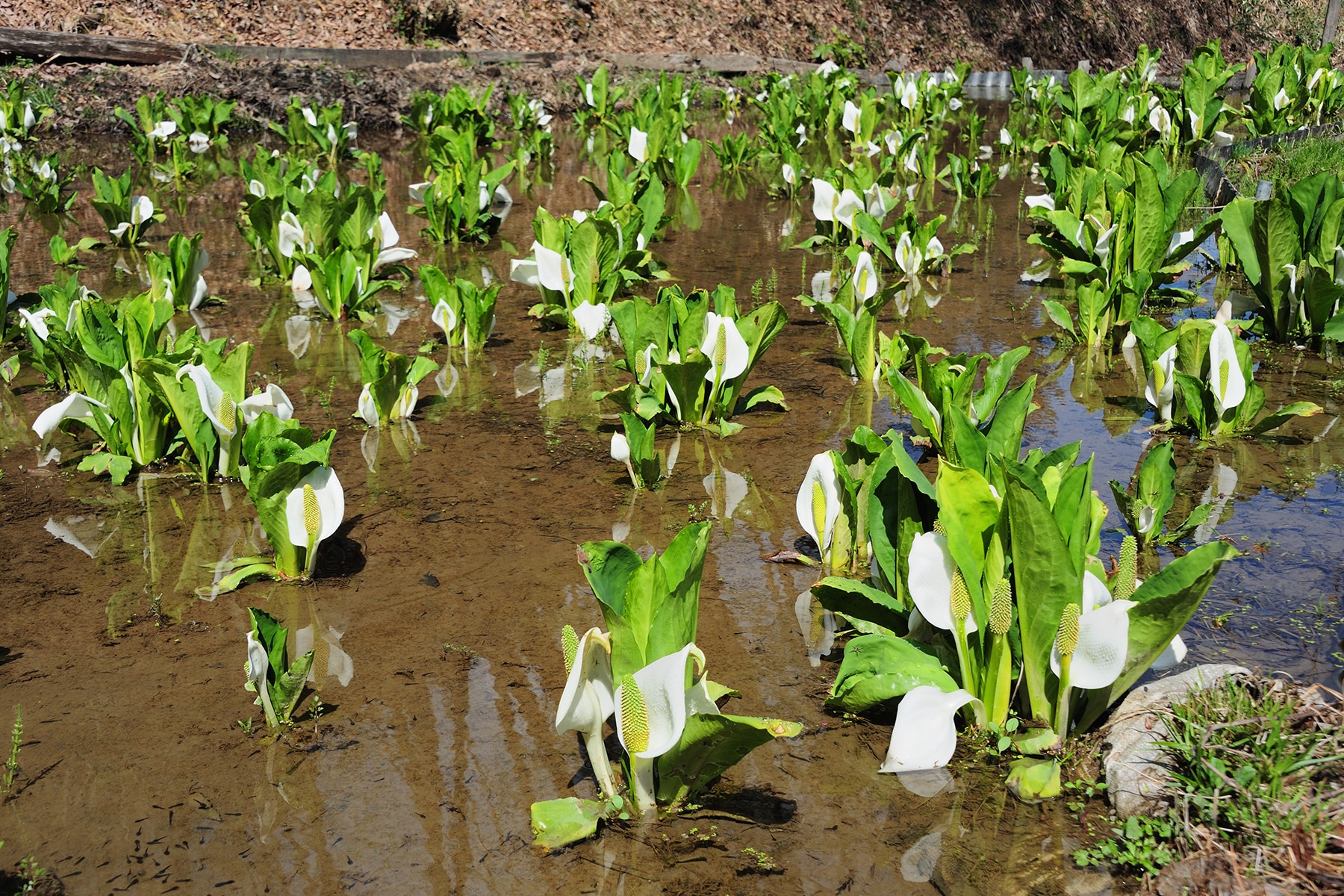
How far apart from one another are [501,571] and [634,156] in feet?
19.8

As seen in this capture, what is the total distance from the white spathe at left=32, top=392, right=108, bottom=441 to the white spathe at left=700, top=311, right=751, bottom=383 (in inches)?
73.4

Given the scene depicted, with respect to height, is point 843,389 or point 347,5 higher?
point 347,5

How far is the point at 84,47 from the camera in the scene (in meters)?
11.4

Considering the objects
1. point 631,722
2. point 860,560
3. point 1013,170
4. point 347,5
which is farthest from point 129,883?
point 347,5

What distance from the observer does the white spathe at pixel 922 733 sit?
1.84 m

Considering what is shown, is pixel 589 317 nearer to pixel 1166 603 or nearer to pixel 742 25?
pixel 1166 603

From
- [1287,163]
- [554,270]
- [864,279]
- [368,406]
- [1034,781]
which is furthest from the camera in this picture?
[1287,163]

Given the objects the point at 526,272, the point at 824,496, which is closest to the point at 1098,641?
the point at 824,496

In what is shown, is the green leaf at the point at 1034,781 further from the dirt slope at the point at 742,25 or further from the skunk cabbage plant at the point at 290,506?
the dirt slope at the point at 742,25

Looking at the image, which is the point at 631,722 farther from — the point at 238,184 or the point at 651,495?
the point at 238,184

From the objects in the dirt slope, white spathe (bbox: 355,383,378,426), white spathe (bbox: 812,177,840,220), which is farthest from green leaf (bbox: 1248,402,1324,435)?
the dirt slope

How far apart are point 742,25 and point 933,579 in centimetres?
1780

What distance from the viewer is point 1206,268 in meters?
5.77

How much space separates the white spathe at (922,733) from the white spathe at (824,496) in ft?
2.68
